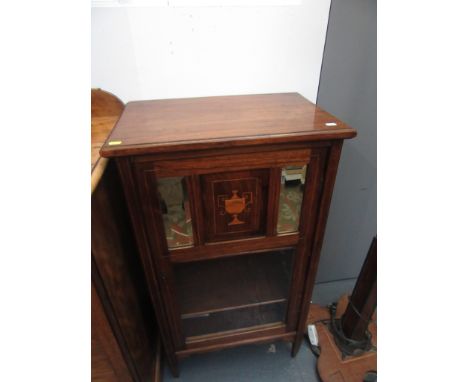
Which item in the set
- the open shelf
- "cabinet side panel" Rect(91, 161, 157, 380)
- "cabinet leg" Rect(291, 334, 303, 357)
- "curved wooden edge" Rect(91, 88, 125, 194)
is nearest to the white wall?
"curved wooden edge" Rect(91, 88, 125, 194)

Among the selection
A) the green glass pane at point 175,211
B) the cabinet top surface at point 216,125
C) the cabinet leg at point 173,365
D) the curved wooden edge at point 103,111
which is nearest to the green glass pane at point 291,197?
the cabinet top surface at point 216,125

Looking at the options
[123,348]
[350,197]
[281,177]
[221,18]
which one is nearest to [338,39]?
[221,18]

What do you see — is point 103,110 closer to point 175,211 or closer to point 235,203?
point 175,211

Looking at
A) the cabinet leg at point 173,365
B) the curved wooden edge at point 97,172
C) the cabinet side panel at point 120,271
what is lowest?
the cabinet leg at point 173,365

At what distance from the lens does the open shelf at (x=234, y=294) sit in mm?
954

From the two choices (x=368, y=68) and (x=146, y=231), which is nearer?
(x=146, y=231)

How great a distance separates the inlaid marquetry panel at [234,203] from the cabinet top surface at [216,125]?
107 millimetres

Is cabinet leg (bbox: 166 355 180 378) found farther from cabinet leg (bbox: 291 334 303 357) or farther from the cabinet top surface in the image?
the cabinet top surface

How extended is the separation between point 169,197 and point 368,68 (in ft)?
2.76

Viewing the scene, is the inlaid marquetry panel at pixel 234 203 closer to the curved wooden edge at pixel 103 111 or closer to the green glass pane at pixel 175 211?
the green glass pane at pixel 175 211

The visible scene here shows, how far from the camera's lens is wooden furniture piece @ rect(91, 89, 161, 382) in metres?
0.62

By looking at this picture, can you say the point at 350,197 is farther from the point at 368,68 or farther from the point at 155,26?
the point at 155,26
